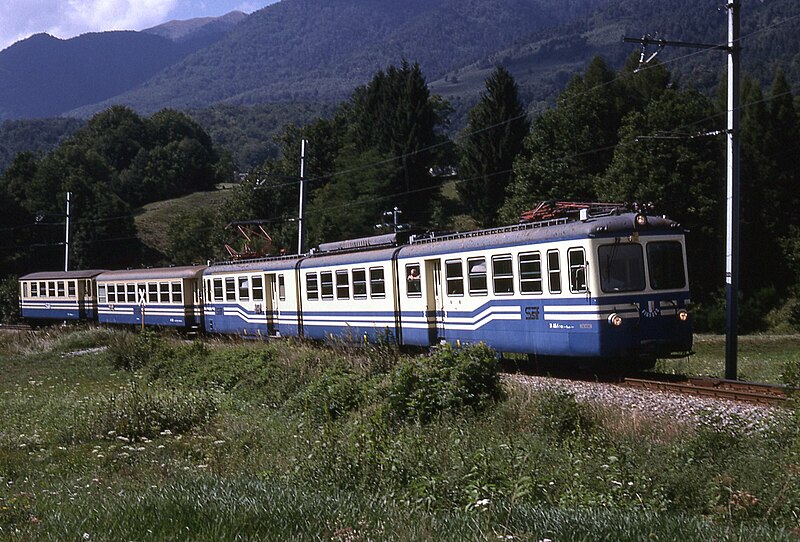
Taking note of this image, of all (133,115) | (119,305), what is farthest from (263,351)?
(133,115)

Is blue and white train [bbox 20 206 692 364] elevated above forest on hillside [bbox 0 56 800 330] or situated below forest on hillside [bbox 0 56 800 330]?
below

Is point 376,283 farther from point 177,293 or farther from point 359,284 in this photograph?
point 177,293

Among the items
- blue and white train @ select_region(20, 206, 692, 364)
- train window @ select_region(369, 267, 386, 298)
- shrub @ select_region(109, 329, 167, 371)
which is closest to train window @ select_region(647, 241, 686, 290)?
blue and white train @ select_region(20, 206, 692, 364)

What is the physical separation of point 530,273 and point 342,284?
835 cm

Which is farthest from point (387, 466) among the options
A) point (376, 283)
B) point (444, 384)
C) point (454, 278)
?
point (376, 283)

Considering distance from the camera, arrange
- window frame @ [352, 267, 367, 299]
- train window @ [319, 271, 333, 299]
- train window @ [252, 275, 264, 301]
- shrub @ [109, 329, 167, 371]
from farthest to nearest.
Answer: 1. train window @ [252, 275, 264, 301]
2. shrub @ [109, 329, 167, 371]
3. train window @ [319, 271, 333, 299]
4. window frame @ [352, 267, 367, 299]

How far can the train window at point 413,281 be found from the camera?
2169cm

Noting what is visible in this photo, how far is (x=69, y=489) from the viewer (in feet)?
33.2

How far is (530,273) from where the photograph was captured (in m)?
17.9

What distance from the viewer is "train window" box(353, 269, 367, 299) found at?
24062 millimetres

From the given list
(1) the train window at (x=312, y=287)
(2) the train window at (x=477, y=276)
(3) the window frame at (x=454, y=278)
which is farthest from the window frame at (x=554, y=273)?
(1) the train window at (x=312, y=287)

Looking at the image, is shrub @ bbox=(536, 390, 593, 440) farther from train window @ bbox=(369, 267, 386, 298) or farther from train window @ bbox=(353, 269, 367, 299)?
→ train window @ bbox=(353, 269, 367, 299)

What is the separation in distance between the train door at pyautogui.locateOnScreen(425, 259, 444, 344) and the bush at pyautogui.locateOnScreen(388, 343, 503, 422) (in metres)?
6.41

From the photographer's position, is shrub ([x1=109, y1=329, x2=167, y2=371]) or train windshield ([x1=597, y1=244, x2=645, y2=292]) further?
shrub ([x1=109, y1=329, x2=167, y2=371])
